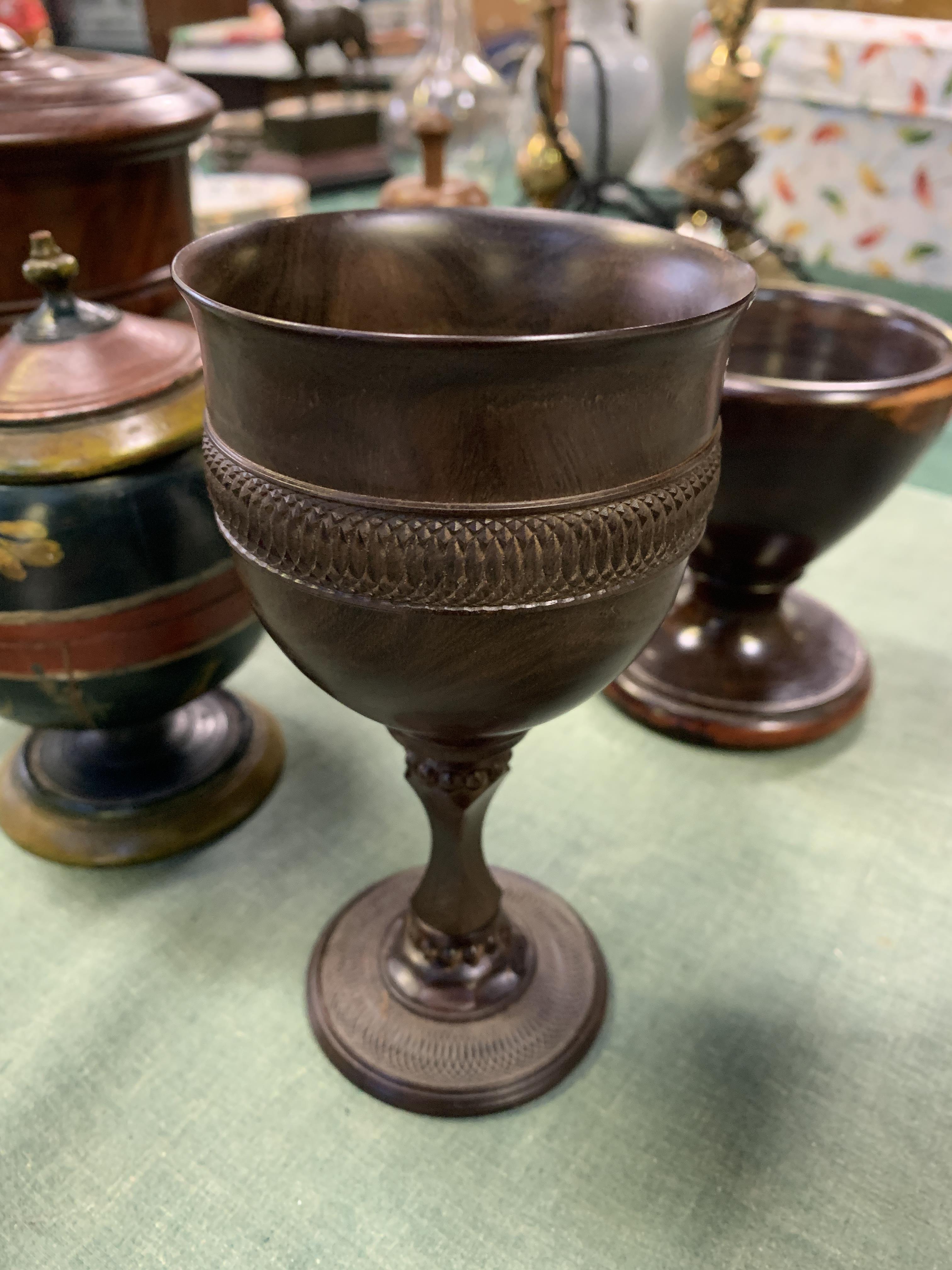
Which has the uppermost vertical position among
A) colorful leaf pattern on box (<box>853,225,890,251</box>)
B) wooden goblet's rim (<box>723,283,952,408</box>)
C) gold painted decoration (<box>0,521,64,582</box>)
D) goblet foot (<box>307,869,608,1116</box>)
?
wooden goblet's rim (<box>723,283,952,408</box>)

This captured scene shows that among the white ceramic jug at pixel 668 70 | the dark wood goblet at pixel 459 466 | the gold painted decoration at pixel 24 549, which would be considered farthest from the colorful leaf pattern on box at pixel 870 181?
the gold painted decoration at pixel 24 549

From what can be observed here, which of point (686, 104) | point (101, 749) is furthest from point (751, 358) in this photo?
point (686, 104)

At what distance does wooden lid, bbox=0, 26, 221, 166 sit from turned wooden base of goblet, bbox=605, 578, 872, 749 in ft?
2.47

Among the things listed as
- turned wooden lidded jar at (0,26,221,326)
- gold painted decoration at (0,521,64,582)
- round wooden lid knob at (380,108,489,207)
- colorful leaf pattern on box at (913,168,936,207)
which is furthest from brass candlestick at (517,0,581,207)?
gold painted decoration at (0,521,64,582)

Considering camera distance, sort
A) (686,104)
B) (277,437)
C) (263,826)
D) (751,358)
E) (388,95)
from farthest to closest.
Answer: (388,95), (686,104), (751,358), (263,826), (277,437)

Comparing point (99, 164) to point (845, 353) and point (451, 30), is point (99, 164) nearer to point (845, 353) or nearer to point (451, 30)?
point (845, 353)

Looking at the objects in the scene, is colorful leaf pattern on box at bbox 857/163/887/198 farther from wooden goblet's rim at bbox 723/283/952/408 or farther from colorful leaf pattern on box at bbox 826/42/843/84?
wooden goblet's rim at bbox 723/283/952/408

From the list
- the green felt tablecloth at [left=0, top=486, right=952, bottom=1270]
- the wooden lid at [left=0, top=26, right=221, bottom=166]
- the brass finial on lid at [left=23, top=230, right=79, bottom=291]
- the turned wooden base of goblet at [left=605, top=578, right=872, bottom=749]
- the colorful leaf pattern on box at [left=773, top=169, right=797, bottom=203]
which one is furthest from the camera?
the colorful leaf pattern on box at [left=773, top=169, right=797, bottom=203]

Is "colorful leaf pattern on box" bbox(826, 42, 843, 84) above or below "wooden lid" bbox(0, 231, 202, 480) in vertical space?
above

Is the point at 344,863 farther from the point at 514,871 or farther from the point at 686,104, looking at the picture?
the point at 686,104

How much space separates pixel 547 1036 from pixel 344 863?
29cm

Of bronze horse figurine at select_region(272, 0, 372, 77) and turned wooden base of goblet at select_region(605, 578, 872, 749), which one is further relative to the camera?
bronze horse figurine at select_region(272, 0, 372, 77)

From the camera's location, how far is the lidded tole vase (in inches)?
32.1

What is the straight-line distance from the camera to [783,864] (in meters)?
1.03
